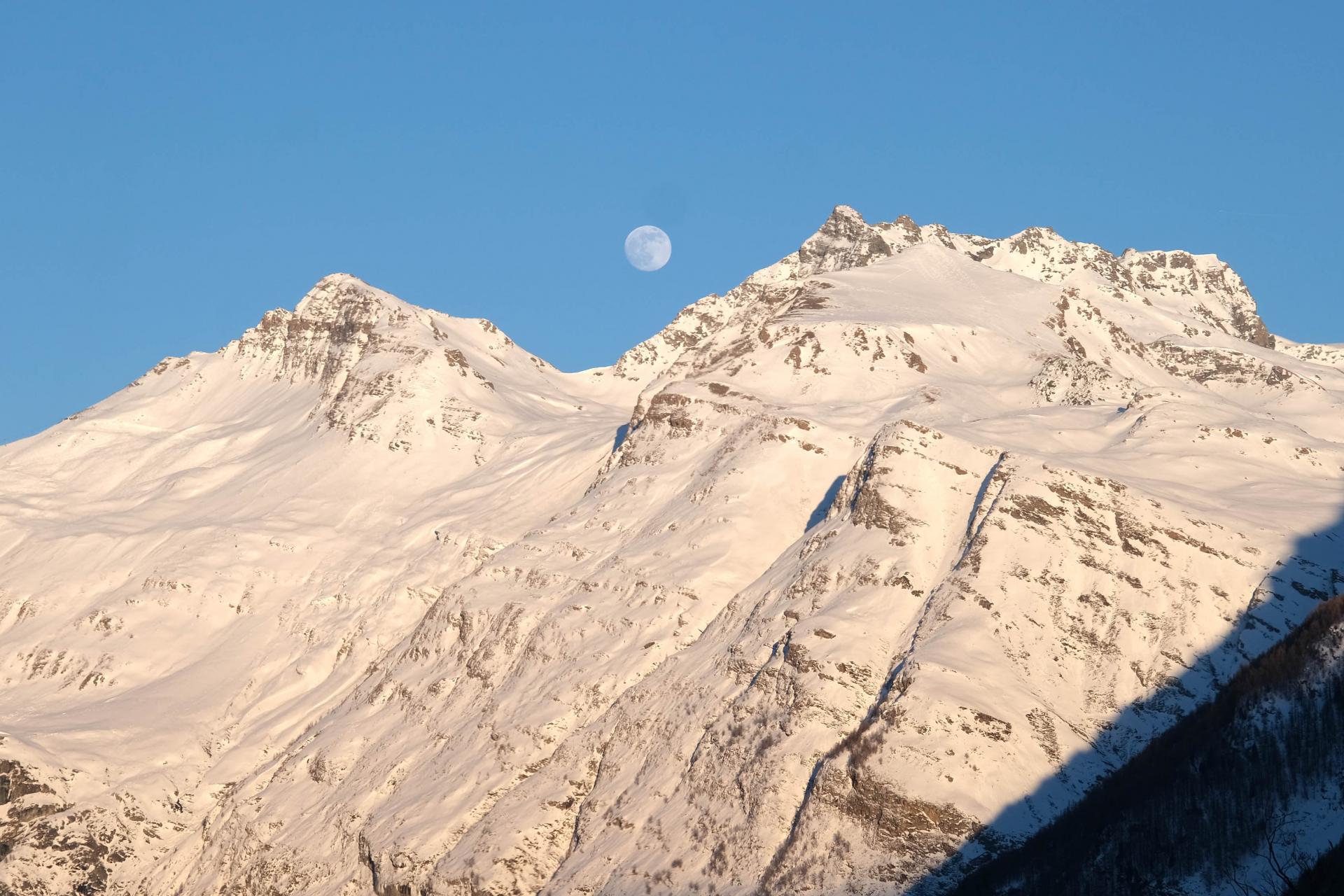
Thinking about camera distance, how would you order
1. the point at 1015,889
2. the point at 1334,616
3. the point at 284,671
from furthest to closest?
the point at 284,671, the point at 1334,616, the point at 1015,889

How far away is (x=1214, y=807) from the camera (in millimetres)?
115000

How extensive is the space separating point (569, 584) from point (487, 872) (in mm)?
32124

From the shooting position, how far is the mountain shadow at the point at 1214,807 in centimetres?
11094

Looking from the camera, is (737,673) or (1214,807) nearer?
(1214,807)

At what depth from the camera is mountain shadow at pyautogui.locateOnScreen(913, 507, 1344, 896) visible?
364 ft

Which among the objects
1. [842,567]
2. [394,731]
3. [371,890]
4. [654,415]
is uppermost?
[654,415]

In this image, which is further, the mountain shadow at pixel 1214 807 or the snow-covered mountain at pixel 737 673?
the snow-covered mountain at pixel 737 673

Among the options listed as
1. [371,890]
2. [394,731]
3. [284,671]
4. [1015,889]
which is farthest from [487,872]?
[284,671]

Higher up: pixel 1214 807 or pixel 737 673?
pixel 737 673

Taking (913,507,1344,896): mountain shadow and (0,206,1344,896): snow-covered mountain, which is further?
(0,206,1344,896): snow-covered mountain

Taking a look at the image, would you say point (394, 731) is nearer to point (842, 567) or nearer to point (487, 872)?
point (487, 872)

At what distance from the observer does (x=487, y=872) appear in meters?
142

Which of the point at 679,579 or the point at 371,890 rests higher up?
the point at 679,579

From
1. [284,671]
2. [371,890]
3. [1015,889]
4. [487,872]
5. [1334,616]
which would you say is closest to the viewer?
[1015,889]
